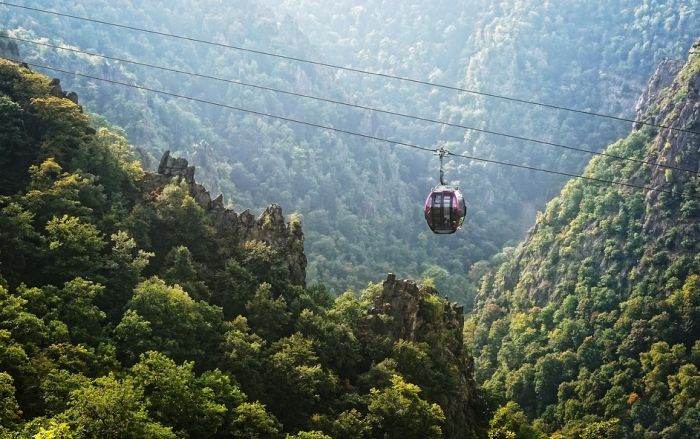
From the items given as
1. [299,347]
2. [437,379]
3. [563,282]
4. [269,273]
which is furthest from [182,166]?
[563,282]

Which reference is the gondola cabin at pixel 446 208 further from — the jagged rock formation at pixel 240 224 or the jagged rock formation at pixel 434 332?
the jagged rock formation at pixel 240 224

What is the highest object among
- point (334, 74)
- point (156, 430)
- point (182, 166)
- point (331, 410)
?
point (334, 74)

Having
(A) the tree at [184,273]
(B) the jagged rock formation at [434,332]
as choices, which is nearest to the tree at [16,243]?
(A) the tree at [184,273]

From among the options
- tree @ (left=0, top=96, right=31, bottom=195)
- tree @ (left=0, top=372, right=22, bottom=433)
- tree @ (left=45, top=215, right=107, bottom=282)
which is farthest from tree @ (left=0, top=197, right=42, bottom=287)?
tree @ (left=0, top=372, right=22, bottom=433)

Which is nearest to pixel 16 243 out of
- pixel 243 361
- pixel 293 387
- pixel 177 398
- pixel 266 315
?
pixel 177 398

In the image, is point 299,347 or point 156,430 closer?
point 156,430

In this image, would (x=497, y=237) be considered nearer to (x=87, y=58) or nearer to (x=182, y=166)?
(x=87, y=58)

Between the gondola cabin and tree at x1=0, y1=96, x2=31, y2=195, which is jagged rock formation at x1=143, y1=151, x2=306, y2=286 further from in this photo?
the gondola cabin
